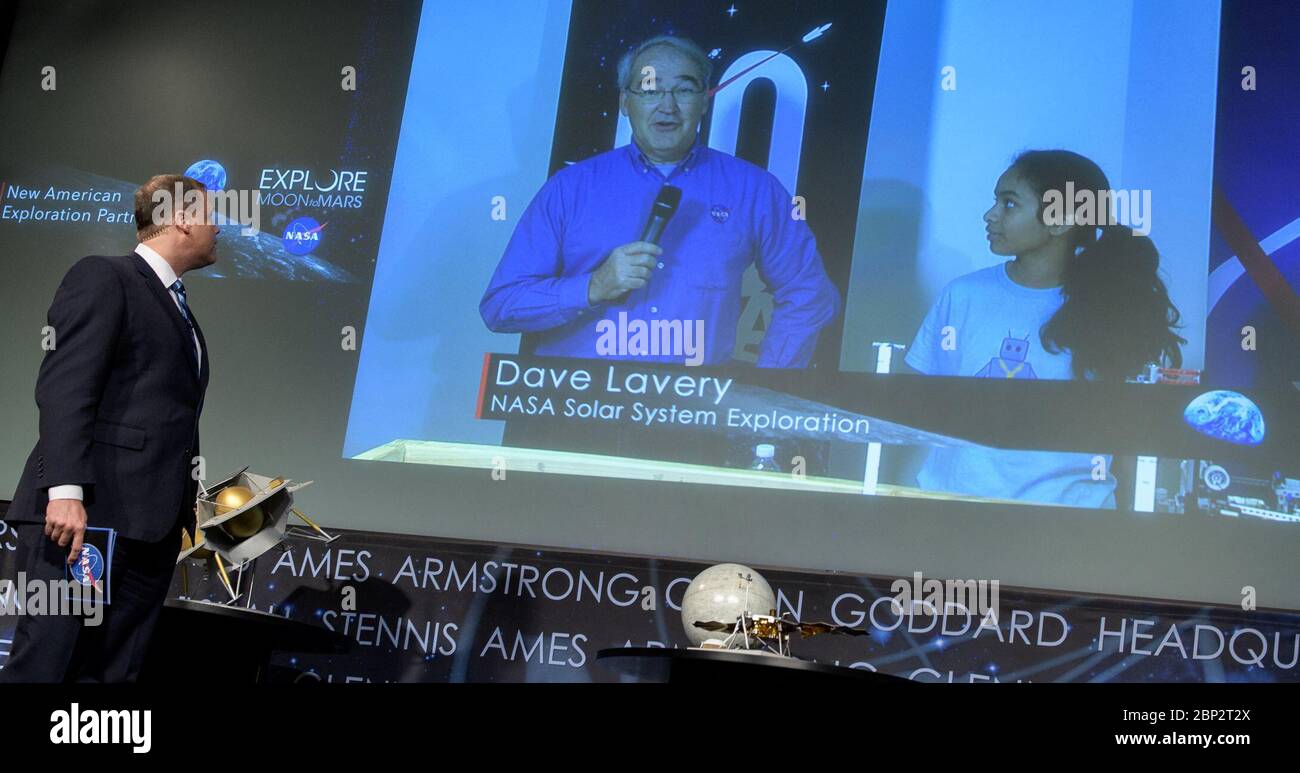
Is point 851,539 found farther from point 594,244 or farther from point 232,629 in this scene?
point 232,629

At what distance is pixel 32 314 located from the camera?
189 inches

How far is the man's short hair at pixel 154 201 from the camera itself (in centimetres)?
259

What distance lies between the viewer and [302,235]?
466 cm

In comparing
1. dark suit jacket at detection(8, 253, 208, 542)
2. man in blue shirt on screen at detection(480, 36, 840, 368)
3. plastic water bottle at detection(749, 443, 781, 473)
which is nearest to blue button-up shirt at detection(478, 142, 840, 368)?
man in blue shirt on screen at detection(480, 36, 840, 368)

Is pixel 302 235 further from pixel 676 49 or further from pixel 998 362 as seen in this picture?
pixel 998 362

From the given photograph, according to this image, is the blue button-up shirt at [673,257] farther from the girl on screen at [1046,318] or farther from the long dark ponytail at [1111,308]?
the long dark ponytail at [1111,308]

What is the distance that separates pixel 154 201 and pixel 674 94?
2.39 metres

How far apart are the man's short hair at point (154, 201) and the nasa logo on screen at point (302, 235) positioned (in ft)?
6.56

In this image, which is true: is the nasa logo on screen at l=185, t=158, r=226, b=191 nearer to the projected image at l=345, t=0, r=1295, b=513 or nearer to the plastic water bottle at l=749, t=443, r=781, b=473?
the projected image at l=345, t=0, r=1295, b=513

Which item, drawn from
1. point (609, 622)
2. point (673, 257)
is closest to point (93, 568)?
point (609, 622)

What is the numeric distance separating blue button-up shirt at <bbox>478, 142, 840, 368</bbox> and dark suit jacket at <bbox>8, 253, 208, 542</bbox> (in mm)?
1893

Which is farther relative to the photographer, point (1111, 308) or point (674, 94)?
point (674, 94)

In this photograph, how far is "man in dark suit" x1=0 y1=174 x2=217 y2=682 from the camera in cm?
228
